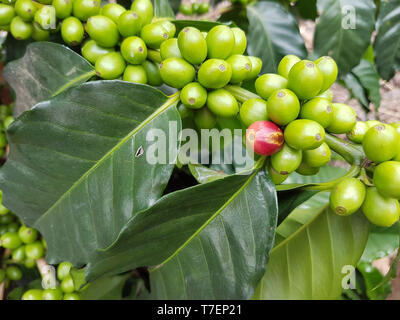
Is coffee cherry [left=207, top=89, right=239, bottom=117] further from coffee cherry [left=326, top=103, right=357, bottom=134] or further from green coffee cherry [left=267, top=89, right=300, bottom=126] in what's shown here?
coffee cherry [left=326, top=103, right=357, bottom=134]

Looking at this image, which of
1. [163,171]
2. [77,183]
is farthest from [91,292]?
[163,171]

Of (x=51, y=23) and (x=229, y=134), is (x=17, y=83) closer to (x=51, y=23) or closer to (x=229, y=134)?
(x=51, y=23)

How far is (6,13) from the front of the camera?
780 mm

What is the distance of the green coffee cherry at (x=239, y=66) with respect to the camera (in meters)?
0.63

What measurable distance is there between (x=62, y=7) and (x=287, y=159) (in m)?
0.61

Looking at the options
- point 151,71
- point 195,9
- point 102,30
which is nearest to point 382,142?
point 151,71

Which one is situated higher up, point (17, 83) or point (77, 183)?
point (17, 83)

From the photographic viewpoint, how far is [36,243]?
1.08 metres

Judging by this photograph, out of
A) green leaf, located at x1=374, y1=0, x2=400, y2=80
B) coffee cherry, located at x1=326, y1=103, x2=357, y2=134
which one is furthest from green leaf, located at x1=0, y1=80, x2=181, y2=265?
green leaf, located at x1=374, y1=0, x2=400, y2=80

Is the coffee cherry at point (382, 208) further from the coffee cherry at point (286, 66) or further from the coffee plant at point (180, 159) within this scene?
the coffee cherry at point (286, 66)

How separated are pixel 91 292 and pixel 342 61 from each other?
49.4 inches

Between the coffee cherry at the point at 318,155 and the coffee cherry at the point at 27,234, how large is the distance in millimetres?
908

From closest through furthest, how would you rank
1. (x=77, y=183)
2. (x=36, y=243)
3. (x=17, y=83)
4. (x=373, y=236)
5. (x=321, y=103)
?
1. (x=321, y=103)
2. (x=77, y=183)
3. (x=17, y=83)
4. (x=36, y=243)
5. (x=373, y=236)

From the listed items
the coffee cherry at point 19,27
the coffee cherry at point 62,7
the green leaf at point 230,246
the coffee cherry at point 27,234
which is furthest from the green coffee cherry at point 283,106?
the coffee cherry at point 27,234
